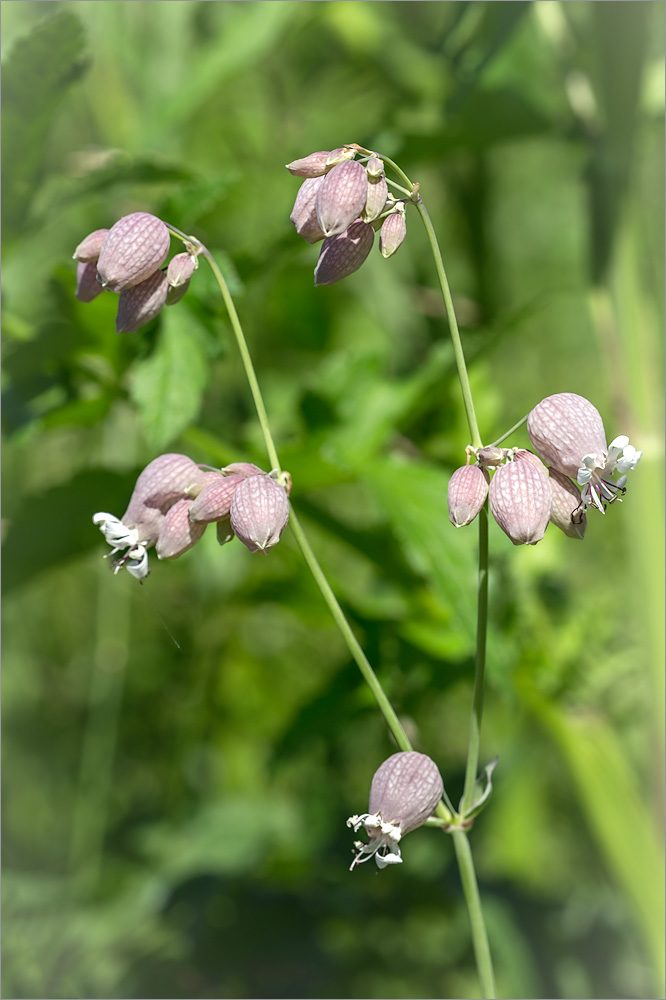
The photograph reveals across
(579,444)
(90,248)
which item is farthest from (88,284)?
(579,444)

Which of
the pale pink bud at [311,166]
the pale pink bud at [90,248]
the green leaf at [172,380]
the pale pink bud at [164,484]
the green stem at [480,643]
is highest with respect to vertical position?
the green leaf at [172,380]

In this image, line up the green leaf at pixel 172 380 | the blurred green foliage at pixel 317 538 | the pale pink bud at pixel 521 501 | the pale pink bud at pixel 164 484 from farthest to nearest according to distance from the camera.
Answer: the blurred green foliage at pixel 317 538 → the green leaf at pixel 172 380 → the pale pink bud at pixel 164 484 → the pale pink bud at pixel 521 501

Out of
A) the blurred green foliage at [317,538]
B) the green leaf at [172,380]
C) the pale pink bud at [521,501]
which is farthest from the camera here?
the blurred green foliage at [317,538]

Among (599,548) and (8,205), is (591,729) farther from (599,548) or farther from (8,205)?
(8,205)

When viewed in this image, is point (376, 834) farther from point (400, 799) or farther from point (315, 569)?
point (315, 569)

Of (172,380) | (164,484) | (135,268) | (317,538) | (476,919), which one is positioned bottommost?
(476,919)

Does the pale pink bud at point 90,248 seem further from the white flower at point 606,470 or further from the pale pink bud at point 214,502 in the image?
the white flower at point 606,470

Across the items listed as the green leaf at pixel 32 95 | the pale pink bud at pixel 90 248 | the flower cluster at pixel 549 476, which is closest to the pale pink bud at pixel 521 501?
the flower cluster at pixel 549 476

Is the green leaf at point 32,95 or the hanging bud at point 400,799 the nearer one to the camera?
the hanging bud at point 400,799
